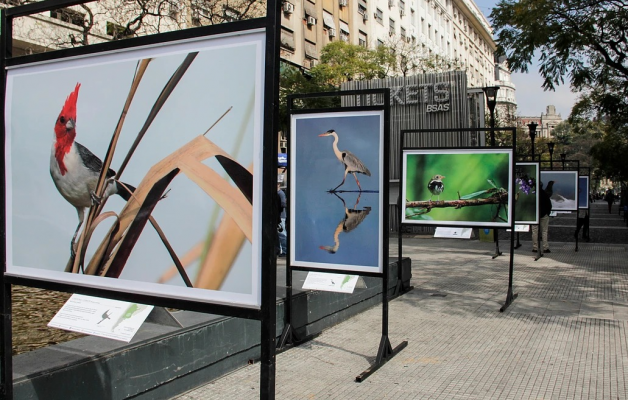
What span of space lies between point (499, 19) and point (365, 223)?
46.7 feet

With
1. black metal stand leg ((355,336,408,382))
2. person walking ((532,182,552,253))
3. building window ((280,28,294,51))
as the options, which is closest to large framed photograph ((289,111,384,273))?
black metal stand leg ((355,336,408,382))

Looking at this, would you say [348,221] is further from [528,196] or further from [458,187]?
[528,196]

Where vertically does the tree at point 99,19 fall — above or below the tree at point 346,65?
below

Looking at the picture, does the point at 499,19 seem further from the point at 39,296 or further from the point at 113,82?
the point at 113,82

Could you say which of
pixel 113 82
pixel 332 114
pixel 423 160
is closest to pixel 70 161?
pixel 113 82

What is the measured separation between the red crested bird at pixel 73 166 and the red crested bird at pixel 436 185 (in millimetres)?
6998

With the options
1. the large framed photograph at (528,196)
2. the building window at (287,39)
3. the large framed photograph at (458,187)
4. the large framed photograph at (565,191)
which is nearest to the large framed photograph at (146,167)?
the large framed photograph at (458,187)

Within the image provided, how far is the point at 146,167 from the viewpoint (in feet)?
8.50

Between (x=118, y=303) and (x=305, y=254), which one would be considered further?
(x=305, y=254)

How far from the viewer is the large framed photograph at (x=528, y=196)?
45.7 ft

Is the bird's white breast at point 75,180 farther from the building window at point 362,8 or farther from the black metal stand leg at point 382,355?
the building window at point 362,8

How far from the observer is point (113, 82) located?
2.71 meters

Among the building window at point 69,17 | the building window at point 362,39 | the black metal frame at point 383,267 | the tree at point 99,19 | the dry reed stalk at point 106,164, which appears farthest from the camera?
the building window at point 362,39

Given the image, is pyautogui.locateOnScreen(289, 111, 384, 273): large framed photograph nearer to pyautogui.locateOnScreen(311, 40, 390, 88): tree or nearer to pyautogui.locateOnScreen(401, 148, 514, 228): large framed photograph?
pyautogui.locateOnScreen(401, 148, 514, 228): large framed photograph
